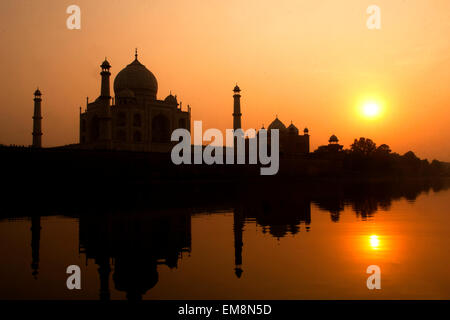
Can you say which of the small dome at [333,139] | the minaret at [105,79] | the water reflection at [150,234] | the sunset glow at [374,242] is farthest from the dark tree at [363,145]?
the sunset glow at [374,242]

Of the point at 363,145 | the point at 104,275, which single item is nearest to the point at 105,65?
the point at 104,275

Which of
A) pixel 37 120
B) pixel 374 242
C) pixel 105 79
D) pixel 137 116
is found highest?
pixel 105 79

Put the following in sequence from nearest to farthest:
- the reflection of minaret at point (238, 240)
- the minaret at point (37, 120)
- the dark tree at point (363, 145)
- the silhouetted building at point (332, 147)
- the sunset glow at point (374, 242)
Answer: the reflection of minaret at point (238, 240) < the sunset glow at point (374, 242) < the minaret at point (37, 120) < the silhouetted building at point (332, 147) < the dark tree at point (363, 145)

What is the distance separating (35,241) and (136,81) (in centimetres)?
2898

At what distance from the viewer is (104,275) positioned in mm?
5520

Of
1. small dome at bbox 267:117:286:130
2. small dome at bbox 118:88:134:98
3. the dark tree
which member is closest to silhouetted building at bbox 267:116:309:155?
small dome at bbox 267:117:286:130

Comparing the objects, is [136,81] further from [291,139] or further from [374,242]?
[374,242]

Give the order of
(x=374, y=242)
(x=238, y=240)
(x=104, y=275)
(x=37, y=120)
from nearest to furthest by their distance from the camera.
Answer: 1. (x=104, y=275)
2. (x=374, y=242)
3. (x=238, y=240)
4. (x=37, y=120)

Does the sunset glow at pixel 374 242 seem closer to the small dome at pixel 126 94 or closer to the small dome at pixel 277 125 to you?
the small dome at pixel 126 94

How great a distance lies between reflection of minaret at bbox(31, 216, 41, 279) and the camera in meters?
5.94

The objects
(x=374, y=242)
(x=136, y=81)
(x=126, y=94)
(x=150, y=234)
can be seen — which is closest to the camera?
(x=374, y=242)

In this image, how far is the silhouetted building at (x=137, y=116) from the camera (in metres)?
33.2

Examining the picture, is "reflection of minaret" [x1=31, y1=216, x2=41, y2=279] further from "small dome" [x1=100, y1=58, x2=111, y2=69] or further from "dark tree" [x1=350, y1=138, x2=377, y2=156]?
"dark tree" [x1=350, y1=138, x2=377, y2=156]
